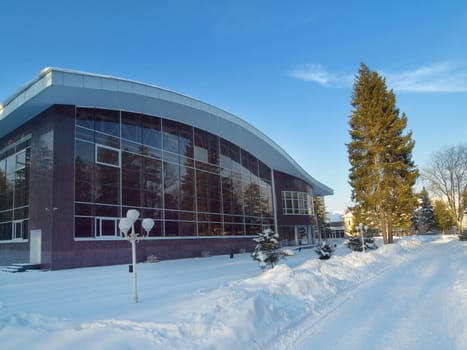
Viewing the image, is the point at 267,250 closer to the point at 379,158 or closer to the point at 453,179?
the point at 379,158

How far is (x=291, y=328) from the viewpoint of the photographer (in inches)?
238

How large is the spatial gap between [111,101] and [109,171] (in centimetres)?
428

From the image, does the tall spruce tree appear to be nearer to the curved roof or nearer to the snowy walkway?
the curved roof

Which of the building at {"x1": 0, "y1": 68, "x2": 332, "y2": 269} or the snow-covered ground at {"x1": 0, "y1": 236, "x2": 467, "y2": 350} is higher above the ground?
the building at {"x1": 0, "y1": 68, "x2": 332, "y2": 269}

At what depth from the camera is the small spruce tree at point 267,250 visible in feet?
49.5

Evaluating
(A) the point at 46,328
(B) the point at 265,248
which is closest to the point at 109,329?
(A) the point at 46,328

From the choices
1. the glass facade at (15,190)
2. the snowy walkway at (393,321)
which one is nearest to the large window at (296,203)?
the glass facade at (15,190)

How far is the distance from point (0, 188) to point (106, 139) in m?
8.93

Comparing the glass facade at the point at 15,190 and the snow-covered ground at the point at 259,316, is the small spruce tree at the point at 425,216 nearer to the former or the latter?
the snow-covered ground at the point at 259,316

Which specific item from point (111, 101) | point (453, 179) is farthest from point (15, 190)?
point (453, 179)

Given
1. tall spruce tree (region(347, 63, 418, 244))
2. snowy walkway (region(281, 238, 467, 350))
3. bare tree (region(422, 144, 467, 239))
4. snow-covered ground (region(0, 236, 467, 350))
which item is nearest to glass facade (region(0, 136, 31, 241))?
snow-covered ground (region(0, 236, 467, 350))

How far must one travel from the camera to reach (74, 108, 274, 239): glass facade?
19938mm

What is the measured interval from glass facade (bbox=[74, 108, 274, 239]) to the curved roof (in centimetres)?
84

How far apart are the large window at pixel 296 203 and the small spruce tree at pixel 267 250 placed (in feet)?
74.2
